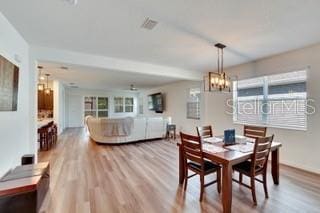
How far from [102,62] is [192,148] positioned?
2717 mm

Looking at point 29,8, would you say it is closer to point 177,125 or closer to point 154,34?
point 154,34

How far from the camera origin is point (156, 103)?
892cm

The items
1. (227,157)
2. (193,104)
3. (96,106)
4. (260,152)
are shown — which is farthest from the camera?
(96,106)

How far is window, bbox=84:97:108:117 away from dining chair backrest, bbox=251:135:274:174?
1011 centimetres

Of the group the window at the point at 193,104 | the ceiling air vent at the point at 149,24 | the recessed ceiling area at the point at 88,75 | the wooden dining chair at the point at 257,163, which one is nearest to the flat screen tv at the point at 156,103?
the recessed ceiling area at the point at 88,75

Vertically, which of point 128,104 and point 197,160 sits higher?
point 128,104

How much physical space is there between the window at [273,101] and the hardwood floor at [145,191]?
3.47ft

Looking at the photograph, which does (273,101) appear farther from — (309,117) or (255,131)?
(255,131)

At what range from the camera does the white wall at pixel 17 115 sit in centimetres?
214

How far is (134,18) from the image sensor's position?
2.22 metres

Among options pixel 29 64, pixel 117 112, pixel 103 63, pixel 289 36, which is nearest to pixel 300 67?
pixel 289 36

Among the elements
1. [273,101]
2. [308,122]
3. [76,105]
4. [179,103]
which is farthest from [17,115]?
[76,105]

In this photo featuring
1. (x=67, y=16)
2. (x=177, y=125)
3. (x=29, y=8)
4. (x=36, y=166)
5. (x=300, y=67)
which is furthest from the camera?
(x=177, y=125)

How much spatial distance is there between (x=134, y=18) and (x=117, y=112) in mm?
9792
